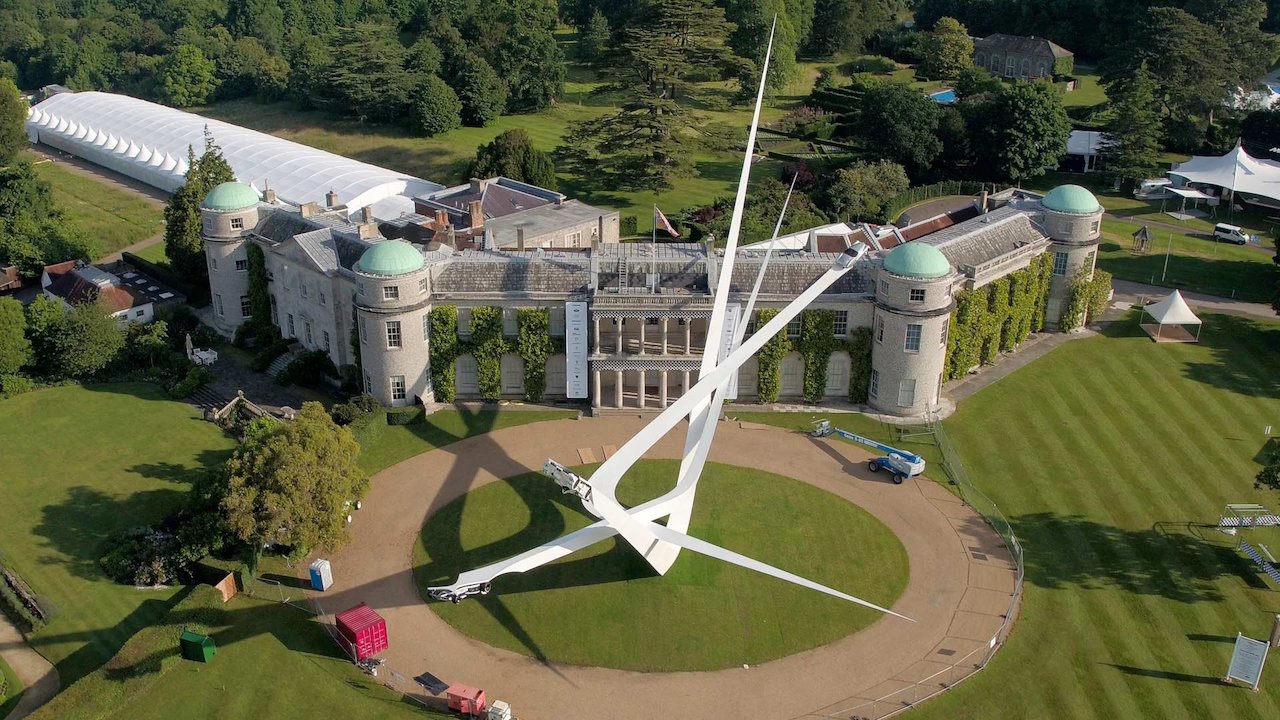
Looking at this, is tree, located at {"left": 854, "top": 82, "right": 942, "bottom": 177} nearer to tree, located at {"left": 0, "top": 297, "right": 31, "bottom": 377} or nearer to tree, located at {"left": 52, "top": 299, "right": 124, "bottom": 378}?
tree, located at {"left": 52, "top": 299, "right": 124, "bottom": 378}

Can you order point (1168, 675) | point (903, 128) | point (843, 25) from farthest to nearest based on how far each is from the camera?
1. point (843, 25)
2. point (903, 128)
3. point (1168, 675)

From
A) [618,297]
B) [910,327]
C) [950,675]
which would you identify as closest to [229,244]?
[618,297]

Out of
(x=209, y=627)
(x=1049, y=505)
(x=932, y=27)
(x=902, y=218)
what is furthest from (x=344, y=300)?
(x=932, y=27)

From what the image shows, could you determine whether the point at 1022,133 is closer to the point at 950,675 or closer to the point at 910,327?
the point at 910,327

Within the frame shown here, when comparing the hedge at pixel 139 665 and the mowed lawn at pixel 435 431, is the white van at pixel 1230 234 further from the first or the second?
the hedge at pixel 139 665

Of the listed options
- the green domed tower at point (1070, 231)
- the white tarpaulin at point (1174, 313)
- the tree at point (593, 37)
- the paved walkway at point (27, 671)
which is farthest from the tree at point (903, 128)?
the paved walkway at point (27, 671)

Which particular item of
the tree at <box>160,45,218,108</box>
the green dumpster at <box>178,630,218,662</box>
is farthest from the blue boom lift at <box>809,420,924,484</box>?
the tree at <box>160,45,218,108</box>
